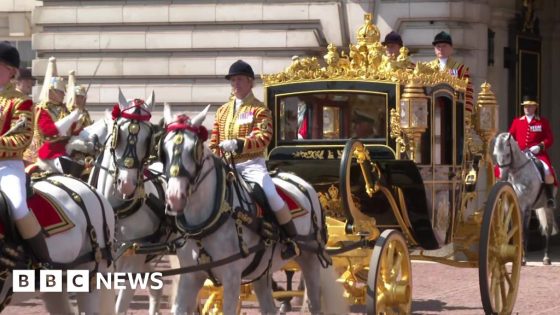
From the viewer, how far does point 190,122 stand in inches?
391

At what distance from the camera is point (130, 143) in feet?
35.4

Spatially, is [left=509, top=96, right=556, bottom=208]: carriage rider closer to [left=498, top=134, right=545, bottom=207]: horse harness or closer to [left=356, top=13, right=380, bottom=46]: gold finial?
[left=498, top=134, right=545, bottom=207]: horse harness

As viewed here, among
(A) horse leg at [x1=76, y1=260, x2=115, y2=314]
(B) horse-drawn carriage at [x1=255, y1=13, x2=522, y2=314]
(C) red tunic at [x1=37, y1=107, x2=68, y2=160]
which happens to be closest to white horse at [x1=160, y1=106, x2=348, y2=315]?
(A) horse leg at [x1=76, y1=260, x2=115, y2=314]

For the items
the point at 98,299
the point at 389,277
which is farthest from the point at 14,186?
the point at 389,277

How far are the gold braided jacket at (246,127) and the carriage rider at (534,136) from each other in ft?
31.2

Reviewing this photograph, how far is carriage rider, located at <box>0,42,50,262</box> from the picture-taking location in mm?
8977

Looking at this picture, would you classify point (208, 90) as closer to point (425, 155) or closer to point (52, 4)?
point (52, 4)

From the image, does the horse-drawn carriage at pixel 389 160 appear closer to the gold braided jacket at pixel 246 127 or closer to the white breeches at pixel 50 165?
the gold braided jacket at pixel 246 127

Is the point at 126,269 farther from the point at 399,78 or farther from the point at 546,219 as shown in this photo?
the point at 546,219

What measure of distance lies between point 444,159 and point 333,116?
1014mm

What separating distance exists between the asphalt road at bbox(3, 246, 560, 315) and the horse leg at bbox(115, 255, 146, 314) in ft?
6.73

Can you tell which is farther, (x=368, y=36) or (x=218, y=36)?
(x=218, y=36)

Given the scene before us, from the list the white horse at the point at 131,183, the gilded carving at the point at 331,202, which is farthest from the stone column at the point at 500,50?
the white horse at the point at 131,183

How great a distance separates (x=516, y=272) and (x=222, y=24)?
986 cm
